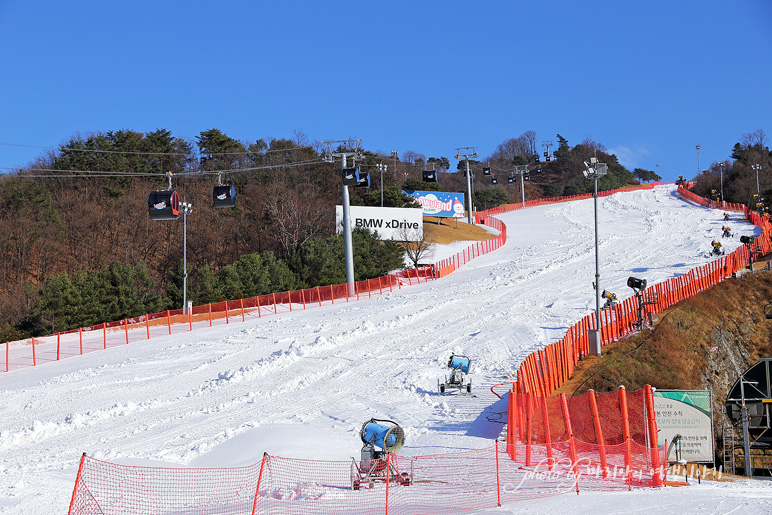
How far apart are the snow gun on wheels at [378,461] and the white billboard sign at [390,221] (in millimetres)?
48413

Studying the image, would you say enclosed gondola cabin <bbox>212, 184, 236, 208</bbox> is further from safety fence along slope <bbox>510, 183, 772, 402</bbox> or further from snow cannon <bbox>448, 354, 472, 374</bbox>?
safety fence along slope <bbox>510, 183, 772, 402</bbox>

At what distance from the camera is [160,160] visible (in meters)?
90.9

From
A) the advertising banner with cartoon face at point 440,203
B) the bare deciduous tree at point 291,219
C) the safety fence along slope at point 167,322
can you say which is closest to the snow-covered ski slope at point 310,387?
the safety fence along slope at point 167,322

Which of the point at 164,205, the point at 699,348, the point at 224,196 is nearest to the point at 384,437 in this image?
the point at 164,205

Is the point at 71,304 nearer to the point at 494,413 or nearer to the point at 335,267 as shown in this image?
the point at 335,267

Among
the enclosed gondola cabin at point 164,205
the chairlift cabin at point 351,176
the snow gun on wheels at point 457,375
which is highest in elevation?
the chairlift cabin at point 351,176

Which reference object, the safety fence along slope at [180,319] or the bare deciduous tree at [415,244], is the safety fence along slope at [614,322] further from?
the bare deciduous tree at [415,244]

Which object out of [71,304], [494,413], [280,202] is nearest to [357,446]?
[494,413]

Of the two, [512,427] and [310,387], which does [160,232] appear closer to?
[310,387]

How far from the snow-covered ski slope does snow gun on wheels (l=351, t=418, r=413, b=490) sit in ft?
6.62

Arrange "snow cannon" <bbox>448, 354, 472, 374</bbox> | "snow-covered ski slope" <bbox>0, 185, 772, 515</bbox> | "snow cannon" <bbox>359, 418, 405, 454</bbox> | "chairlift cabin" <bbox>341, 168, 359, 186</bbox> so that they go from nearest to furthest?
"snow cannon" <bbox>359, 418, 405, 454</bbox> → "snow-covered ski slope" <bbox>0, 185, 772, 515</bbox> → "snow cannon" <bbox>448, 354, 472, 374</bbox> → "chairlift cabin" <bbox>341, 168, 359, 186</bbox>

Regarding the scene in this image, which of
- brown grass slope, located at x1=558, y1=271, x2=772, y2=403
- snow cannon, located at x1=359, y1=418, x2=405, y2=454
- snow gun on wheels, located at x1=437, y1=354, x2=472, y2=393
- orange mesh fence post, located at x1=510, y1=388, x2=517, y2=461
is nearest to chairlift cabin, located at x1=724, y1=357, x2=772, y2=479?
brown grass slope, located at x1=558, y1=271, x2=772, y2=403

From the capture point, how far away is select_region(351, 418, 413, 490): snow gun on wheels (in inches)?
535

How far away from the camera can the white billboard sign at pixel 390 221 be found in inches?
2480
